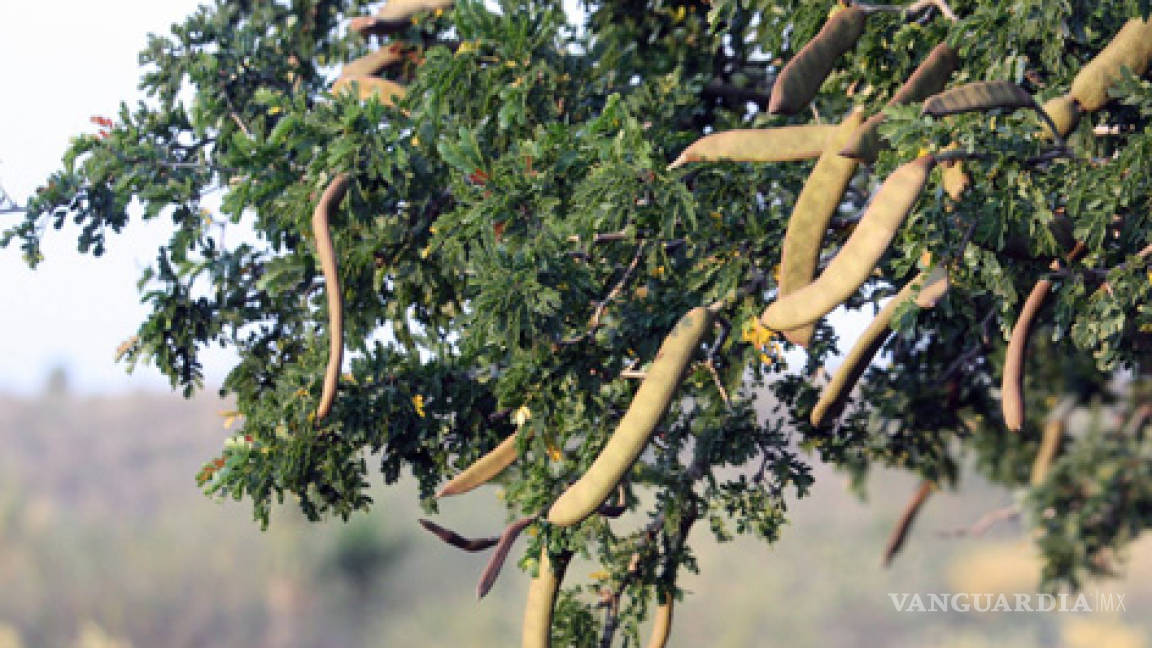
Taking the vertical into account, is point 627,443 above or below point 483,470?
below

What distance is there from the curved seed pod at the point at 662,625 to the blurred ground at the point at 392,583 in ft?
66.7

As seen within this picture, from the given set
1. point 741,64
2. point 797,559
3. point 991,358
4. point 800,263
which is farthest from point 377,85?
point 797,559

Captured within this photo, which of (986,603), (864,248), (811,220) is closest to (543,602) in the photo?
(811,220)

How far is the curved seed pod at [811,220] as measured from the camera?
4969 mm

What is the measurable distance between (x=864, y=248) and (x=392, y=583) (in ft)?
92.0

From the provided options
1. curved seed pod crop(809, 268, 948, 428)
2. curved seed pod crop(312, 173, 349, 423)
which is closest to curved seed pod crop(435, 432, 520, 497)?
curved seed pod crop(312, 173, 349, 423)

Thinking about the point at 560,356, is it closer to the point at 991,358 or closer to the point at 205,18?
the point at 205,18

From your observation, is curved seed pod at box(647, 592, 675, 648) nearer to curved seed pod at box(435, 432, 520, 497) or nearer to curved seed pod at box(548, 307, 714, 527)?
curved seed pod at box(435, 432, 520, 497)

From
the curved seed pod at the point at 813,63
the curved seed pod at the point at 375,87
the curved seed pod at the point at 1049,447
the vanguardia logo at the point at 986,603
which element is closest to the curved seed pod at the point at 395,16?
the curved seed pod at the point at 375,87

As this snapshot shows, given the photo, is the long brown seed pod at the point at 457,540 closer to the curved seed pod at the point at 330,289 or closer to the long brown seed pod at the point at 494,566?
the long brown seed pod at the point at 494,566

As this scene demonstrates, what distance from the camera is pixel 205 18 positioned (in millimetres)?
8070

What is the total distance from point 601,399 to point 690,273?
791mm

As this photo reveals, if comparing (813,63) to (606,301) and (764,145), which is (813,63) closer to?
(764,145)

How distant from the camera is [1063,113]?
534 cm
